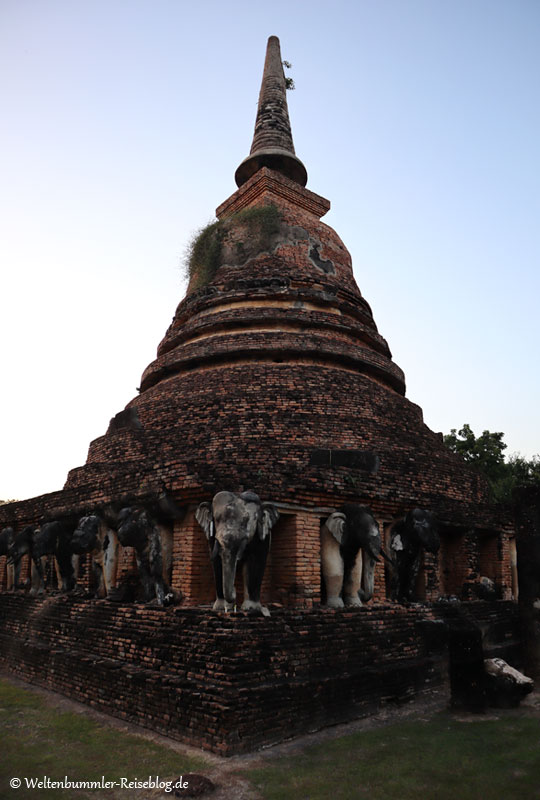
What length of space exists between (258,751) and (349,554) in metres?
2.83

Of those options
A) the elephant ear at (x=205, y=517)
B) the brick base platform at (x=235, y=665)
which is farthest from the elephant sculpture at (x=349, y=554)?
the elephant ear at (x=205, y=517)

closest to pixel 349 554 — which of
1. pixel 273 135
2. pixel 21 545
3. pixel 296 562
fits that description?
pixel 296 562

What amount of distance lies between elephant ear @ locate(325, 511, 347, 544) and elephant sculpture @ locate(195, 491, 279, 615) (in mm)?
1101

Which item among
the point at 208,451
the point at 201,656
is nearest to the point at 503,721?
the point at 201,656

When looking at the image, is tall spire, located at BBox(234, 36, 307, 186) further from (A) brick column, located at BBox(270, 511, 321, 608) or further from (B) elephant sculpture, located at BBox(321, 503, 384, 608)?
(A) brick column, located at BBox(270, 511, 321, 608)

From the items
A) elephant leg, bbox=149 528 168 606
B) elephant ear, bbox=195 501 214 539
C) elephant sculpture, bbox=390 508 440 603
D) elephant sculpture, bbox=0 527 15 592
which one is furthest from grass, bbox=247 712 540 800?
elephant sculpture, bbox=0 527 15 592

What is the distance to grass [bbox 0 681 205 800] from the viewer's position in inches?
174

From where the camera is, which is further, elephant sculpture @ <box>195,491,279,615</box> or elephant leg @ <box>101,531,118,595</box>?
elephant leg @ <box>101,531,118,595</box>

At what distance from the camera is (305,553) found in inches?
284

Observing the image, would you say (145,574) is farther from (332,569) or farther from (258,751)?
(258,751)

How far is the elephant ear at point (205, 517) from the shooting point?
6523mm

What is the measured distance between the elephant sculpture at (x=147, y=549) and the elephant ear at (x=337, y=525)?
216 centimetres

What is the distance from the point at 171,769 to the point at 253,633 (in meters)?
1.45

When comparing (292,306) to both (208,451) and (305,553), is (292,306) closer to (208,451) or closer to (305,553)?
(208,451)
